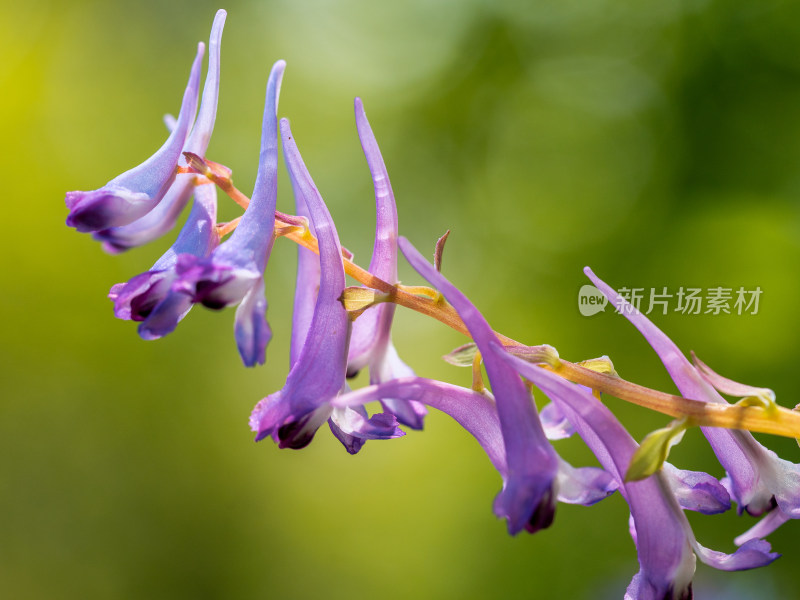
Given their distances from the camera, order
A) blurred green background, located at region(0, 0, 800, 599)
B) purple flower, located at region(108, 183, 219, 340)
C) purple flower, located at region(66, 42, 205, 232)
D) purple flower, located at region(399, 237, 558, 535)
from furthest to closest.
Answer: blurred green background, located at region(0, 0, 800, 599), purple flower, located at region(66, 42, 205, 232), purple flower, located at region(108, 183, 219, 340), purple flower, located at region(399, 237, 558, 535)

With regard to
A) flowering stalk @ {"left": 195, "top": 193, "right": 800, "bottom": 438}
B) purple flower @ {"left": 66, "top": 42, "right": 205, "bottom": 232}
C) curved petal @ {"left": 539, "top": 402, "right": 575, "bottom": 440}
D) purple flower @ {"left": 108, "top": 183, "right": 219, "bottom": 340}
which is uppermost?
purple flower @ {"left": 66, "top": 42, "right": 205, "bottom": 232}

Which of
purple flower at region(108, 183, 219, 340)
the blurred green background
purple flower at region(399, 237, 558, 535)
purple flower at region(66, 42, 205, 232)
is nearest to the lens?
purple flower at region(399, 237, 558, 535)

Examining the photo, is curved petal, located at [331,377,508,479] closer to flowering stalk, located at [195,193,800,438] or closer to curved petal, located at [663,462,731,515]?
flowering stalk, located at [195,193,800,438]

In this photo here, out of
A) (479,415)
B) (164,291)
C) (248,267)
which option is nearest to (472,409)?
(479,415)

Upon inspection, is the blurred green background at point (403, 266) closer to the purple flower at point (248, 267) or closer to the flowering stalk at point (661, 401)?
the flowering stalk at point (661, 401)

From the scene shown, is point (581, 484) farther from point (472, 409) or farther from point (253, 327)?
point (253, 327)

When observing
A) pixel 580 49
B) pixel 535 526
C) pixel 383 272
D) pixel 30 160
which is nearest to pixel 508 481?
pixel 535 526

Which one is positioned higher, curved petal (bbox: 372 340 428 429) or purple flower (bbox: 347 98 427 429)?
purple flower (bbox: 347 98 427 429)

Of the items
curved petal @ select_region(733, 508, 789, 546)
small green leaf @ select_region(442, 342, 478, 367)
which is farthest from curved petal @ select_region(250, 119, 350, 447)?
curved petal @ select_region(733, 508, 789, 546)
